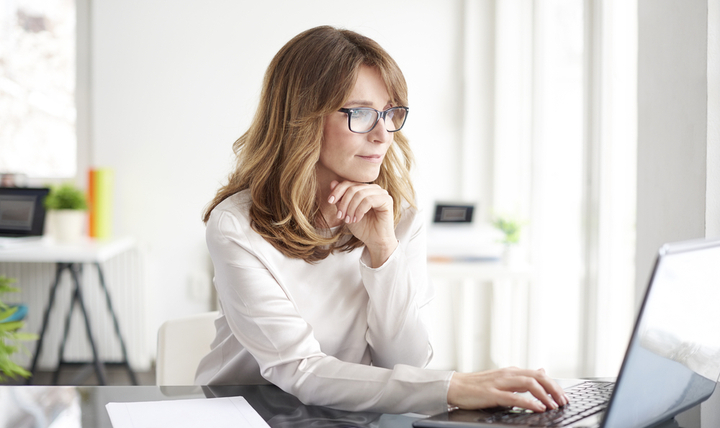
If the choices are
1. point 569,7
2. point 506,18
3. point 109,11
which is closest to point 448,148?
point 506,18

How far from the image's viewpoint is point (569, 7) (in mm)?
2814

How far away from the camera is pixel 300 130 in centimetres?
125

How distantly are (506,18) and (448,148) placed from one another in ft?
2.53

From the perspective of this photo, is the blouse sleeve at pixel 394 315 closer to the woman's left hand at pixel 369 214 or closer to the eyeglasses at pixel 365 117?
the woman's left hand at pixel 369 214

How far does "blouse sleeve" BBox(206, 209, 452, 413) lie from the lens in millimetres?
933

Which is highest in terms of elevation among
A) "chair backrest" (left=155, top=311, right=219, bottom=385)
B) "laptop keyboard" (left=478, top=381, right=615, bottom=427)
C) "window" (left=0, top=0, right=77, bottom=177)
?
"window" (left=0, top=0, right=77, bottom=177)

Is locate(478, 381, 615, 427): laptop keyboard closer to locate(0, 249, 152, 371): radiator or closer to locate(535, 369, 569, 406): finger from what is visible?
locate(535, 369, 569, 406): finger

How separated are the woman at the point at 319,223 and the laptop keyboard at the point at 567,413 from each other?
409 mm

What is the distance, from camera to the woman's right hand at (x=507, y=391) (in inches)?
32.9

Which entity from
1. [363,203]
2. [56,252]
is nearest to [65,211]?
[56,252]

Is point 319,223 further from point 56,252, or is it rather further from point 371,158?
point 56,252

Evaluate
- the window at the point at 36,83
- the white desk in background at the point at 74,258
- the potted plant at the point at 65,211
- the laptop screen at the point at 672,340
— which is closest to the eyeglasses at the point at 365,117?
the laptop screen at the point at 672,340

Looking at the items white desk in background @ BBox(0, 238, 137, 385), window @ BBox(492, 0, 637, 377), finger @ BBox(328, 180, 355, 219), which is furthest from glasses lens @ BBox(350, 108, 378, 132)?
white desk in background @ BBox(0, 238, 137, 385)

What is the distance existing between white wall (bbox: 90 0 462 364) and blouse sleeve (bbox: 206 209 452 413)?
2.40 m
